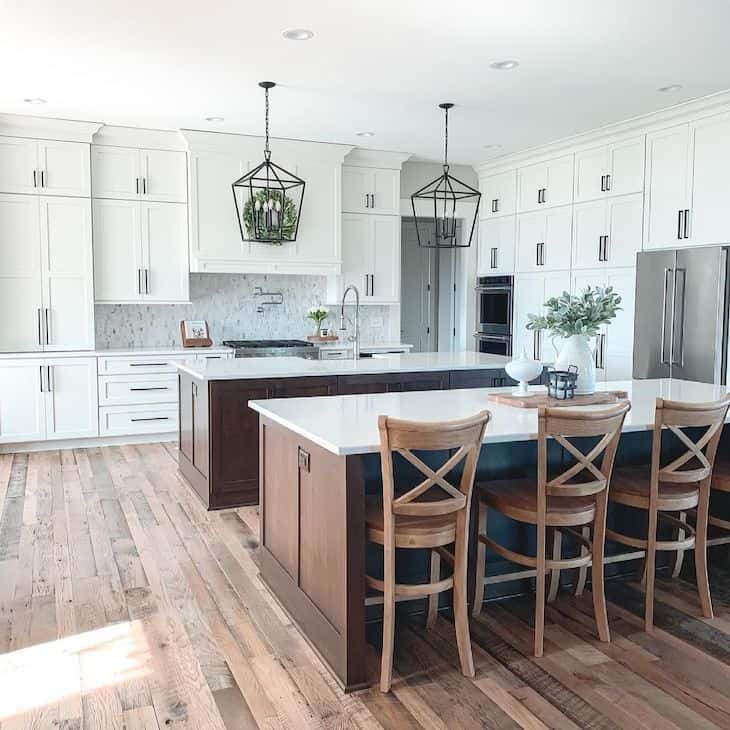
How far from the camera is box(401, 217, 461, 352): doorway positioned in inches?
367

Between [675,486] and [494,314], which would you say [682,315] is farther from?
[675,486]

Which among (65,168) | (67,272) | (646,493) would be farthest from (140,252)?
(646,493)

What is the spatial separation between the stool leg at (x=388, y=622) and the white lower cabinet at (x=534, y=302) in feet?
15.4

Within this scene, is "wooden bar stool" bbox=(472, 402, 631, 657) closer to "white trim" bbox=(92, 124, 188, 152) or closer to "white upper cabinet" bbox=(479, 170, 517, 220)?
"white trim" bbox=(92, 124, 188, 152)

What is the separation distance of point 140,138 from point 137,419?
2473 mm

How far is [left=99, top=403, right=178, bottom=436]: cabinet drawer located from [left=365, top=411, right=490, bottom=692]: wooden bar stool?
14.3ft

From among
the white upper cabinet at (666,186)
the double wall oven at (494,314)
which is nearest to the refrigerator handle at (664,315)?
the white upper cabinet at (666,186)

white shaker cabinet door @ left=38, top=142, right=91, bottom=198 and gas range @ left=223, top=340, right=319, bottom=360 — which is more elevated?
white shaker cabinet door @ left=38, top=142, right=91, bottom=198

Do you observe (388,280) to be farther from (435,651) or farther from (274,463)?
(435,651)

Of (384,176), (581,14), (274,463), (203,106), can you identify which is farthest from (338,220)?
(274,463)

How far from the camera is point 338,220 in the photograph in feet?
23.8

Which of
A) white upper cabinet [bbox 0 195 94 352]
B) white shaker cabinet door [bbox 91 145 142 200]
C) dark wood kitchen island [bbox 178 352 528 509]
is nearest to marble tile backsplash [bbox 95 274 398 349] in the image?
white upper cabinet [bbox 0 195 94 352]

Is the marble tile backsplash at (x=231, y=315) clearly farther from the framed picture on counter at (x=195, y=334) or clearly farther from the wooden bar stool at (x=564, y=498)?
the wooden bar stool at (x=564, y=498)

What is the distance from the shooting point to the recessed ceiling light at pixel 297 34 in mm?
4035
